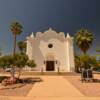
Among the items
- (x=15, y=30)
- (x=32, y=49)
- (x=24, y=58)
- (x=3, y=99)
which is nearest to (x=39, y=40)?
(x=32, y=49)

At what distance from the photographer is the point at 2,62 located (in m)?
24.4

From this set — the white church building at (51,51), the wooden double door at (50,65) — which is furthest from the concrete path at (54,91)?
the wooden double door at (50,65)

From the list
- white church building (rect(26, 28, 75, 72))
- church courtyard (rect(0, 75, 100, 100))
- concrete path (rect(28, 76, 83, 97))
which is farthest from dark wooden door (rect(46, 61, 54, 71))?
church courtyard (rect(0, 75, 100, 100))

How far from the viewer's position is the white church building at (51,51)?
156 feet

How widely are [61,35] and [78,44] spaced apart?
485 inches

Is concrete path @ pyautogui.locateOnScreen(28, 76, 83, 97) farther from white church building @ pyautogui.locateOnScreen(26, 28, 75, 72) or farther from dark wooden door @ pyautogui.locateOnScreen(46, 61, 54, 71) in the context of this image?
dark wooden door @ pyautogui.locateOnScreen(46, 61, 54, 71)

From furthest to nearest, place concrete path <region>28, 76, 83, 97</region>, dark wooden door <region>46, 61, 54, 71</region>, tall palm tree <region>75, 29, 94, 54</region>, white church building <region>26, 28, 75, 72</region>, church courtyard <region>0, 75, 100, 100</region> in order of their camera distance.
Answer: dark wooden door <region>46, 61, 54, 71</region>
white church building <region>26, 28, 75, 72</region>
tall palm tree <region>75, 29, 94, 54</region>
concrete path <region>28, 76, 83, 97</region>
church courtyard <region>0, 75, 100, 100</region>

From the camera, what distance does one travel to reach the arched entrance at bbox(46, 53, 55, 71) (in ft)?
158

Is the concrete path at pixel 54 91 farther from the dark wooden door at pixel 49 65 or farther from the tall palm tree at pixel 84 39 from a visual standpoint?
→ the dark wooden door at pixel 49 65

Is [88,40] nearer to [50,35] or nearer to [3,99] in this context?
[50,35]

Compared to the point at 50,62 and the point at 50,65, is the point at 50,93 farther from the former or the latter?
the point at 50,65

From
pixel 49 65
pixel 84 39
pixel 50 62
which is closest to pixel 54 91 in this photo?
pixel 84 39

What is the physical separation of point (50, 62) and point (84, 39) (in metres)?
14.4

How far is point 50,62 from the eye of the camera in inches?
1909
